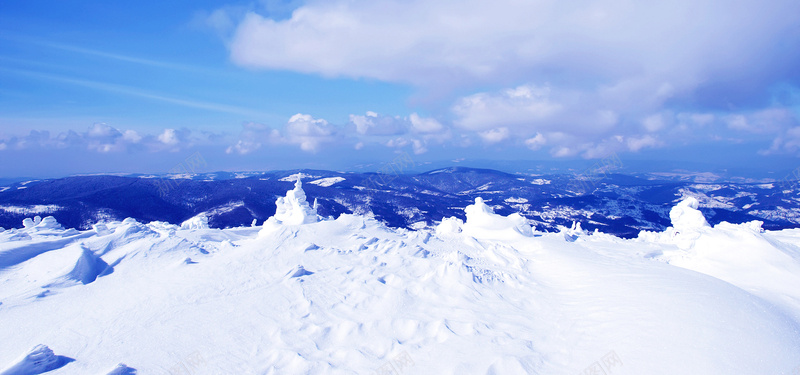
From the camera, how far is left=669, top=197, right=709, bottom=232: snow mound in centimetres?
4056

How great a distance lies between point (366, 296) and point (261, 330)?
472cm

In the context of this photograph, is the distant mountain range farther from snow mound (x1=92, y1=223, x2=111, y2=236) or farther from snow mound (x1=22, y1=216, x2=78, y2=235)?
snow mound (x1=92, y1=223, x2=111, y2=236)

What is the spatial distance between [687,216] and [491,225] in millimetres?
23876

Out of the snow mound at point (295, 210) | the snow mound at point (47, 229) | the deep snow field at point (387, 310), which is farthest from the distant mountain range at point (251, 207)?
the deep snow field at point (387, 310)

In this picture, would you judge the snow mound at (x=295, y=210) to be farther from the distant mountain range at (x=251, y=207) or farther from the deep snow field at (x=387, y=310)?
the distant mountain range at (x=251, y=207)

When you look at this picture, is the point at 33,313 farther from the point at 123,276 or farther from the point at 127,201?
the point at 127,201

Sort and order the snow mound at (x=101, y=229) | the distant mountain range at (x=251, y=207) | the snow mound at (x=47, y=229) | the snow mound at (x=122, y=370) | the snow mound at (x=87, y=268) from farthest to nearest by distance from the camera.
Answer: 1. the distant mountain range at (x=251, y=207)
2. the snow mound at (x=101, y=229)
3. the snow mound at (x=47, y=229)
4. the snow mound at (x=87, y=268)
5. the snow mound at (x=122, y=370)

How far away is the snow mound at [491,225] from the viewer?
36219 mm

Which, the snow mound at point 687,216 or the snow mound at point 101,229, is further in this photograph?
the snow mound at point 687,216

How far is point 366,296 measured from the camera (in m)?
16.5

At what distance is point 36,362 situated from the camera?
11000 mm

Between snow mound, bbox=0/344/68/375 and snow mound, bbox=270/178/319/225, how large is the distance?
3260cm

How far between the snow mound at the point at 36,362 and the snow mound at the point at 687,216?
5077cm

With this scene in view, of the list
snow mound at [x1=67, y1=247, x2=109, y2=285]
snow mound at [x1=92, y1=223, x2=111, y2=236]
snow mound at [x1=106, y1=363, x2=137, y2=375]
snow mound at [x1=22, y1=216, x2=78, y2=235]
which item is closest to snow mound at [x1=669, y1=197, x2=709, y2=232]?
snow mound at [x1=106, y1=363, x2=137, y2=375]
